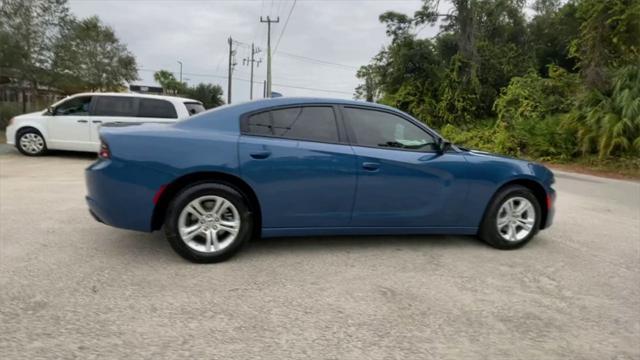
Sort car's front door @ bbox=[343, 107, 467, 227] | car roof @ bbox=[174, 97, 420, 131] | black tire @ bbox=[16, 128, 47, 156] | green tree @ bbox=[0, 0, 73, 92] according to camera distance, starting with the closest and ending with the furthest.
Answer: car roof @ bbox=[174, 97, 420, 131] < car's front door @ bbox=[343, 107, 467, 227] < black tire @ bbox=[16, 128, 47, 156] < green tree @ bbox=[0, 0, 73, 92]

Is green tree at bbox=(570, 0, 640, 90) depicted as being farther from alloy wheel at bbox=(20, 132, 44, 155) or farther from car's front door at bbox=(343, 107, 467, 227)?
alloy wheel at bbox=(20, 132, 44, 155)

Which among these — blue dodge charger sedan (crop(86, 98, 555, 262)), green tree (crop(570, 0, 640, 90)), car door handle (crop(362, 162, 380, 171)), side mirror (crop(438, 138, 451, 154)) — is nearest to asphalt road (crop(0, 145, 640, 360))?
blue dodge charger sedan (crop(86, 98, 555, 262))

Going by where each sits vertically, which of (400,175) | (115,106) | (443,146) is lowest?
(400,175)

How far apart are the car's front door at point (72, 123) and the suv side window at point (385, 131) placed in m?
8.88

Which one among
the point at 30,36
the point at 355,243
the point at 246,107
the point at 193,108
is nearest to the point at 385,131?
the point at 355,243

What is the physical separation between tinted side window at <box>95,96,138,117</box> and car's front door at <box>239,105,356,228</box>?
7.95 meters

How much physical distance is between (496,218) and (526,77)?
18.7 metres

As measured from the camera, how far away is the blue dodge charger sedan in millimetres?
3832

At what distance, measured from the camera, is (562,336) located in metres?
2.94

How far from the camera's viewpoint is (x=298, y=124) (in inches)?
165

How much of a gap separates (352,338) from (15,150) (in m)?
12.8

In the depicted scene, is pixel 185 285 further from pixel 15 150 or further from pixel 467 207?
pixel 15 150

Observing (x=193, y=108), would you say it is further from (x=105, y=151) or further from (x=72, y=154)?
(x=105, y=151)

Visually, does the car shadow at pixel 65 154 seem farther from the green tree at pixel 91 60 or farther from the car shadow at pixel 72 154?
the green tree at pixel 91 60
